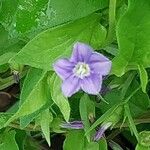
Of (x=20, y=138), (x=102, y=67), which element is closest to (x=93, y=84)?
(x=102, y=67)

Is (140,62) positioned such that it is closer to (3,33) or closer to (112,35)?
(112,35)

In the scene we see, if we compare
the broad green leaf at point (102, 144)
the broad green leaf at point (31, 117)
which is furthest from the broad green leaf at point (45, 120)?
the broad green leaf at point (102, 144)

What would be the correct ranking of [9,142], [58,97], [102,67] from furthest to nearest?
[9,142] → [58,97] → [102,67]

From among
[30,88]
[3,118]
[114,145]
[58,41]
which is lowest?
[114,145]

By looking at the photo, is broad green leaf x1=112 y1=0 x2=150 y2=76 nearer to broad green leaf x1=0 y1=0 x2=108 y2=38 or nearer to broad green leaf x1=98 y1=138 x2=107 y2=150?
broad green leaf x1=0 y1=0 x2=108 y2=38

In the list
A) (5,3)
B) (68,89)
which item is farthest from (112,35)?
(5,3)

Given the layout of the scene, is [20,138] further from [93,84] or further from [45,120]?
[93,84]

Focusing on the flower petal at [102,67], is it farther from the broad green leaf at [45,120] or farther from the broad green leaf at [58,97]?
the broad green leaf at [45,120]
